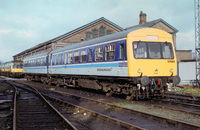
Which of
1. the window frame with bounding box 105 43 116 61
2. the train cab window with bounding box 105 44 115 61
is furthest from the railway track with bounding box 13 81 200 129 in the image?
the window frame with bounding box 105 43 116 61

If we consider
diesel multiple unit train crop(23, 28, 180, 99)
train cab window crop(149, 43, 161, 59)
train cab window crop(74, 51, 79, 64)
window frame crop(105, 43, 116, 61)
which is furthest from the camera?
train cab window crop(74, 51, 79, 64)

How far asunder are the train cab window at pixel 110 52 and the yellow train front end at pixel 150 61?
1330 mm

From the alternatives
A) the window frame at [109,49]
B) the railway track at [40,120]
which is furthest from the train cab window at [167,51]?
the railway track at [40,120]

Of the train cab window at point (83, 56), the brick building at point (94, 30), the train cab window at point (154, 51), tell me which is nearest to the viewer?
the train cab window at point (154, 51)

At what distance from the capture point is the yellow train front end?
34.5ft

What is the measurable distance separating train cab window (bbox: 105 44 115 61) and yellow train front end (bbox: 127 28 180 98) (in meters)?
1.33

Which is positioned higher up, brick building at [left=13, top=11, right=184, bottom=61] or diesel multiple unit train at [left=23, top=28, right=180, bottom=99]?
brick building at [left=13, top=11, right=184, bottom=61]

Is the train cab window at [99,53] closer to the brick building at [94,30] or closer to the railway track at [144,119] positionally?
the railway track at [144,119]

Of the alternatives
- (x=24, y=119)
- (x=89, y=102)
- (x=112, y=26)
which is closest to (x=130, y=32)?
(x=89, y=102)

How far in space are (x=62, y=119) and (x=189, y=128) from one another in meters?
3.67

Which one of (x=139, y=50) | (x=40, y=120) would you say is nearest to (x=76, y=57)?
(x=139, y=50)

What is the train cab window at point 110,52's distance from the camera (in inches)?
462

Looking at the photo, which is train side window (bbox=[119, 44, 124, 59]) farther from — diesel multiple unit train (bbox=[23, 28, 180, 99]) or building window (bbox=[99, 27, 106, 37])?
building window (bbox=[99, 27, 106, 37])

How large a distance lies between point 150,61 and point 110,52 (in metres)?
2.21
